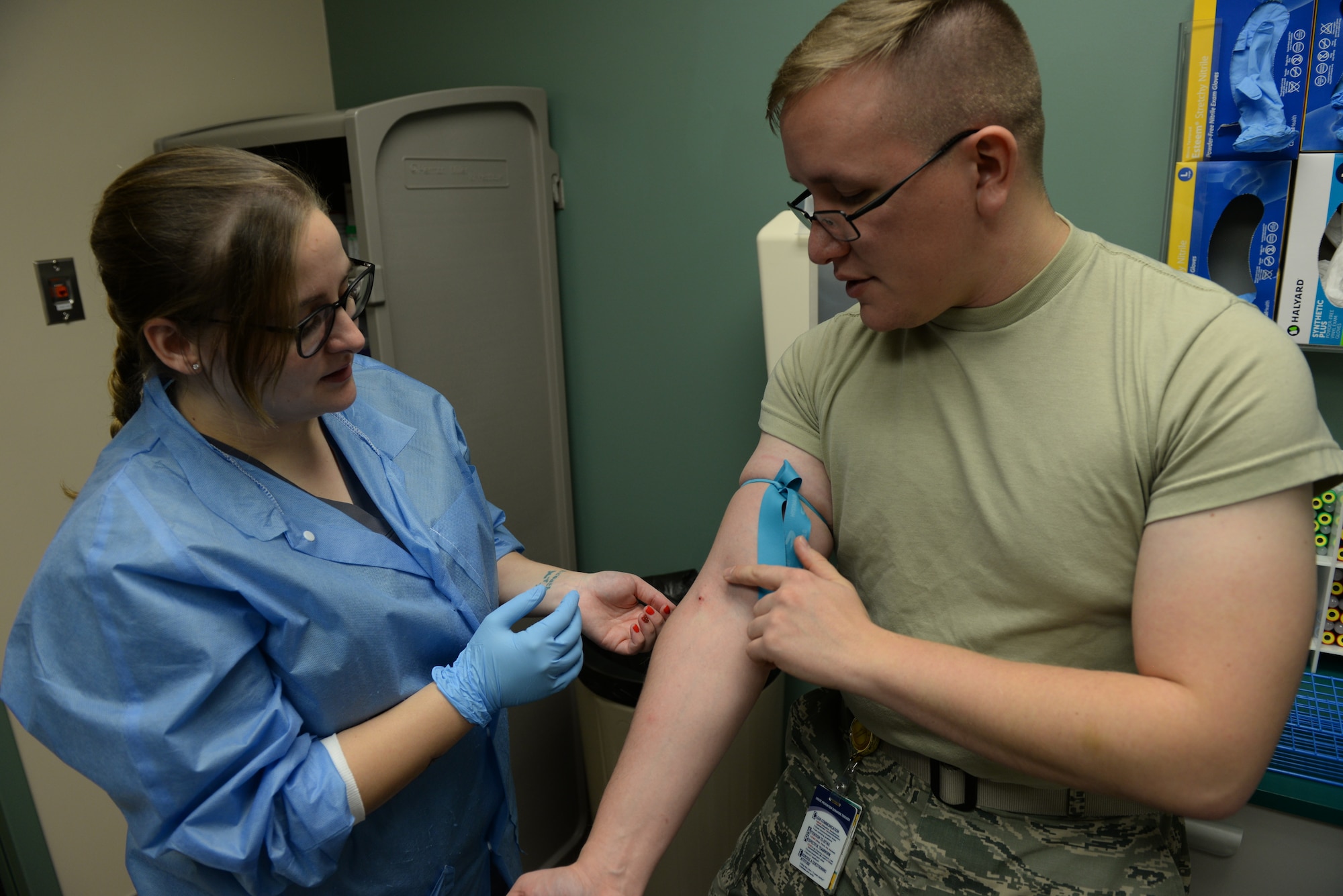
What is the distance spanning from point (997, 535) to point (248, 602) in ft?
2.70

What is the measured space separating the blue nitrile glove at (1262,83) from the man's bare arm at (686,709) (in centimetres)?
86

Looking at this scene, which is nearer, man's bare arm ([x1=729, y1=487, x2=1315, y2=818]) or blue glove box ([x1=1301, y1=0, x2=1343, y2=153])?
man's bare arm ([x1=729, y1=487, x2=1315, y2=818])

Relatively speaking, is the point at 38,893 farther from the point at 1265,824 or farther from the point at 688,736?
the point at 1265,824

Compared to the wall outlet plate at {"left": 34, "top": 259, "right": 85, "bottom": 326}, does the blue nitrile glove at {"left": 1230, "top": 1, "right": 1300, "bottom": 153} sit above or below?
above

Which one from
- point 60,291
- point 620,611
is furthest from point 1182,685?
point 60,291

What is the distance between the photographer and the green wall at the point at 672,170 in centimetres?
148

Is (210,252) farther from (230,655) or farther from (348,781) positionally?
(348,781)

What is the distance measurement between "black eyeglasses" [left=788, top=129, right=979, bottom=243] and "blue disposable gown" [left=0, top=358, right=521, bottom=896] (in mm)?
656

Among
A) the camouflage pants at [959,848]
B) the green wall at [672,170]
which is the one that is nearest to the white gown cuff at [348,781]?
the camouflage pants at [959,848]

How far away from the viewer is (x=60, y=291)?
1.90 meters

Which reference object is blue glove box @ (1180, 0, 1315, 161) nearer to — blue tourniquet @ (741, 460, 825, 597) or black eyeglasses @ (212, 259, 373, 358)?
blue tourniquet @ (741, 460, 825, 597)

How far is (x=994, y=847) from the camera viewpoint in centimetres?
95

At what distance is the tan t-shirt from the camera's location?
2.63ft

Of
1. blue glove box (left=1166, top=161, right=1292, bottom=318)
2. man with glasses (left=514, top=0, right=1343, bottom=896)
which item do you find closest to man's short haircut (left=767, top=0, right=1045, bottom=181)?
man with glasses (left=514, top=0, right=1343, bottom=896)
